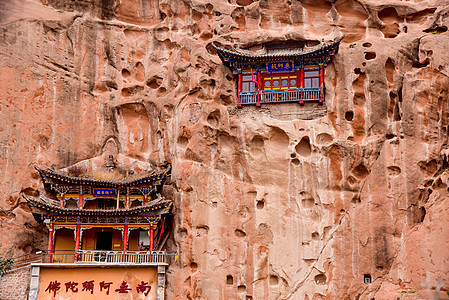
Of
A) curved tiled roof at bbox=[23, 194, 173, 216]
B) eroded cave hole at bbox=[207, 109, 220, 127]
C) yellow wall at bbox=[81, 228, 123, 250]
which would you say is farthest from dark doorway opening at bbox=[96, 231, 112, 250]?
eroded cave hole at bbox=[207, 109, 220, 127]

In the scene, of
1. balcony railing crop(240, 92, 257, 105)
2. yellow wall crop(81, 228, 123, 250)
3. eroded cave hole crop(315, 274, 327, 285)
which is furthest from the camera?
balcony railing crop(240, 92, 257, 105)

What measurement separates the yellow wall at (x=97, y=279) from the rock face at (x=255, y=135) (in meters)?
1.04

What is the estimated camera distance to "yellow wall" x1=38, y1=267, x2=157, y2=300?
2022 centimetres

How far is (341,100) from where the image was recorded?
2239cm

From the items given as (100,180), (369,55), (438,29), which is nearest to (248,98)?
(369,55)

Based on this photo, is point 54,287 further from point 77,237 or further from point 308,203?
point 308,203

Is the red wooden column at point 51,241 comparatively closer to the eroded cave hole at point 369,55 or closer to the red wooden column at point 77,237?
the red wooden column at point 77,237

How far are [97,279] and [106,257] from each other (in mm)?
843

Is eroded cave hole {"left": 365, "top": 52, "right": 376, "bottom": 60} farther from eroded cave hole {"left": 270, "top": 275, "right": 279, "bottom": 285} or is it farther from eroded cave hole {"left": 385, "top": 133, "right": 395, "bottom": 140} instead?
eroded cave hole {"left": 270, "top": 275, "right": 279, "bottom": 285}

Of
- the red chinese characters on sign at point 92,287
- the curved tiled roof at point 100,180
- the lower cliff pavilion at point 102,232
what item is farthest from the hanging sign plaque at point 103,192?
the red chinese characters on sign at point 92,287

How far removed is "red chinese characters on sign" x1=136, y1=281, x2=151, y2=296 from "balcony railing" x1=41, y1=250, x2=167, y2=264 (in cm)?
74

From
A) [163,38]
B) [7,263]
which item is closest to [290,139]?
[163,38]

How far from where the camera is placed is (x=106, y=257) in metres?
20.4

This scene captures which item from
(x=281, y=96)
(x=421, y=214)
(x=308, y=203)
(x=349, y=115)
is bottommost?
(x=421, y=214)
